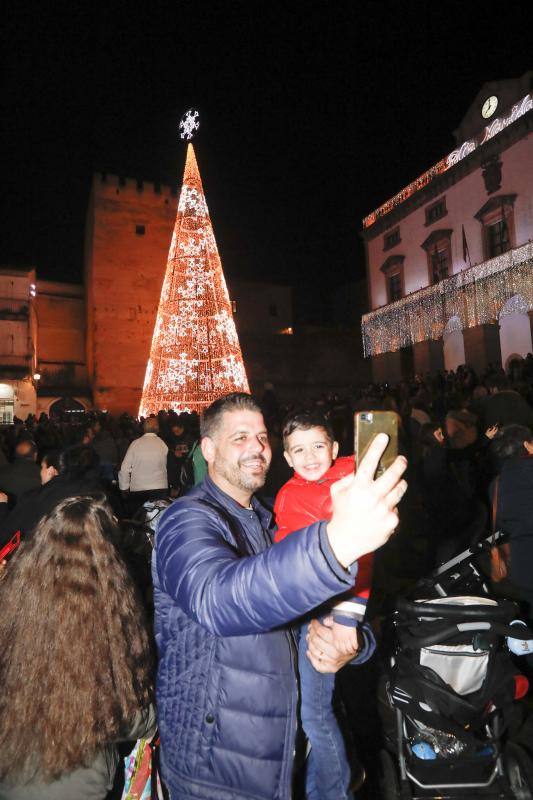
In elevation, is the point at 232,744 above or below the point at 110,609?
below

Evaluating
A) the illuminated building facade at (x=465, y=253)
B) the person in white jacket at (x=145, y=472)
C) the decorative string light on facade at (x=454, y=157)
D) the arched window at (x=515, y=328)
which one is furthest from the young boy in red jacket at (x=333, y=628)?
the decorative string light on facade at (x=454, y=157)

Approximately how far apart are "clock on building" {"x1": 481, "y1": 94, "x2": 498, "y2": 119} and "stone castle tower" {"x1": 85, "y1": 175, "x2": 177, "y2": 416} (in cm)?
1816

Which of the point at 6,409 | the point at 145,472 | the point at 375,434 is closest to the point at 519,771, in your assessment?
the point at 375,434

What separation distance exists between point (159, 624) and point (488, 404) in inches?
210

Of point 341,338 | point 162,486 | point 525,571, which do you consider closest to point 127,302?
point 341,338

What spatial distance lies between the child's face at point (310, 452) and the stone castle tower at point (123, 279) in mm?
27118

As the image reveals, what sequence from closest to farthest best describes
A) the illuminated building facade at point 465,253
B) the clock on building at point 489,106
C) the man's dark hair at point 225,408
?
the man's dark hair at point 225,408 < the illuminated building facade at point 465,253 < the clock on building at point 489,106

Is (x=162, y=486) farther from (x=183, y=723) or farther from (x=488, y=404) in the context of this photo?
(x=183, y=723)

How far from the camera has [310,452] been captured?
9.29 feet

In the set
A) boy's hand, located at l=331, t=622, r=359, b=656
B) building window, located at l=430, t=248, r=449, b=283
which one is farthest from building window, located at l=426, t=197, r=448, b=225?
boy's hand, located at l=331, t=622, r=359, b=656

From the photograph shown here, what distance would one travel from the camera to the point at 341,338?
105 feet

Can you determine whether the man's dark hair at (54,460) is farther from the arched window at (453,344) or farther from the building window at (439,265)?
the building window at (439,265)

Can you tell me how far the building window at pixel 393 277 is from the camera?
2617cm

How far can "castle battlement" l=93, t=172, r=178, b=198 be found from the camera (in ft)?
96.3
